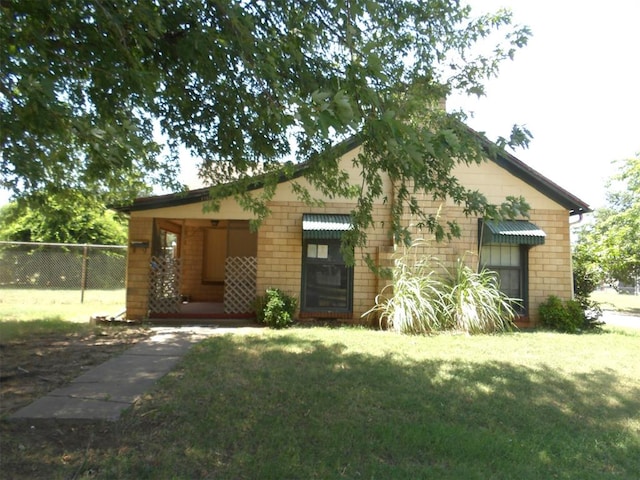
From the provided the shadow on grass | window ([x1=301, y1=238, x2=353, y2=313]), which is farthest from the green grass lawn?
the shadow on grass

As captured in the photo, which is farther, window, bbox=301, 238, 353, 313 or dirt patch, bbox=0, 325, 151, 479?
window, bbox=301, 238, 353, 313

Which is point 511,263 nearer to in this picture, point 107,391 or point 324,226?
point 324,226

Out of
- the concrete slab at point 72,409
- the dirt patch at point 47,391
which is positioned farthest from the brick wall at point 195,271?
the concrete slab at point 72,409

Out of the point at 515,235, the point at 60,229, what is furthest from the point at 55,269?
the point at 515,235

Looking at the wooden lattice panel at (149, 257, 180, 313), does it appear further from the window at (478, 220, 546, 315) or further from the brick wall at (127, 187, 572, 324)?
the window at (478, 220, 546, 315)

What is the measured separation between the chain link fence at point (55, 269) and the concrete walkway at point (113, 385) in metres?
8.47

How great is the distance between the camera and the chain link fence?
49.0ft

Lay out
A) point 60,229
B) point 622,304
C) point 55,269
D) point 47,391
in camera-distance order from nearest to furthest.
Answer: point 47,391 → point 55,269 → point 60,229 → point 622,304

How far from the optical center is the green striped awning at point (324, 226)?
1008cm

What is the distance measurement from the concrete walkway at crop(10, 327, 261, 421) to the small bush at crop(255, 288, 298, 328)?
202 centimetres

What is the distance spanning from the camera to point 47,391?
5098 mm

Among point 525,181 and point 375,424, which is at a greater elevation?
point 525,181

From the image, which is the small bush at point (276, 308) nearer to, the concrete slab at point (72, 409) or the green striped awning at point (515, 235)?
the green striped awning at point (515, 235)

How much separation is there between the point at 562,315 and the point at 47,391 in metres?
9.70
